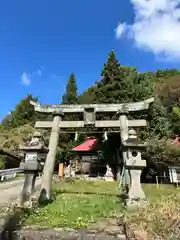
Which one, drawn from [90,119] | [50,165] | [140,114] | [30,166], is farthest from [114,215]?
[140,114]

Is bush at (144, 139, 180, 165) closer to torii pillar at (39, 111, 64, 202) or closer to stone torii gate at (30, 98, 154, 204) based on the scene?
stone torii gate at (30, 98, 154, 204)

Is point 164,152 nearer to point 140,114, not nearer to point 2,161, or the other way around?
point 140,114

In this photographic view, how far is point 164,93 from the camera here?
43.2 meters

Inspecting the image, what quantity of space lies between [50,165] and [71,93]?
31.7 metres

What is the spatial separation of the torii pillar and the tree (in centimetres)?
2757

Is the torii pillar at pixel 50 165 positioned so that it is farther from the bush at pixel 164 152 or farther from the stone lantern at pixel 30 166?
the bush at pixel 164 152

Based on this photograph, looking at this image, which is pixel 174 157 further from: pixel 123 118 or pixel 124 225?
pixel 124 225

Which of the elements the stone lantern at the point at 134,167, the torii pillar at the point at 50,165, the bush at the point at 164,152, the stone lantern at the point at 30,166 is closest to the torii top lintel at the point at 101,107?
the torii pillar at the point at 50,165

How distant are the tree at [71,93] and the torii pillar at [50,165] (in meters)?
27.6

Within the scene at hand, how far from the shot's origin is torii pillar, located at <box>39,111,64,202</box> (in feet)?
29.8

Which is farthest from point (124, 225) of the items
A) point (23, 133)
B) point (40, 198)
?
point (23, 133)

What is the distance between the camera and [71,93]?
134 ft

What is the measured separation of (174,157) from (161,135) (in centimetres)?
413

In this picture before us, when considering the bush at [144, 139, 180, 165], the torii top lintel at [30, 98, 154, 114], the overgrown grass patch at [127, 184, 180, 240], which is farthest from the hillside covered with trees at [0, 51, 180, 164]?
the overgrown grass patch at [127, 184, 180, 240]
